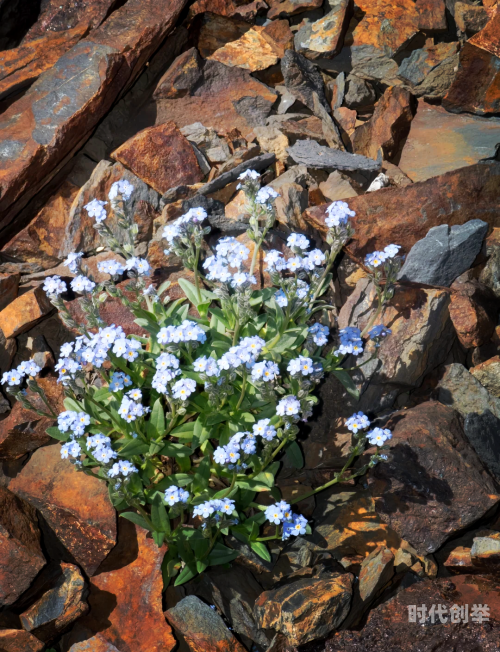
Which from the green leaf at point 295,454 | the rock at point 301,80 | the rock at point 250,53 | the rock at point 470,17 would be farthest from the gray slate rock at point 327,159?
the green leaf at point 295,454

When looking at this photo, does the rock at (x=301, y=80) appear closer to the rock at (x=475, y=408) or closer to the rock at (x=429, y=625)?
the rock at (x=475, y=408)

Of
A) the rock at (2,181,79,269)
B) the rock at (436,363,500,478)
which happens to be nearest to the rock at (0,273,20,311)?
the rock at (2,181,79,269)

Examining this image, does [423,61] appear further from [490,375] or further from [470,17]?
[490,375]

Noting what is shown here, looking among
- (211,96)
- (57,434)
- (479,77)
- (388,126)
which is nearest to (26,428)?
(57,434)

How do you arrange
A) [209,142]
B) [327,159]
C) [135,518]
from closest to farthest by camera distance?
1. [135,518]
2. [327,159]
3. [209,142]

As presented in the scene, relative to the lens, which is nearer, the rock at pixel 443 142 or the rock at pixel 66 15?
the rock at pixel 443 142

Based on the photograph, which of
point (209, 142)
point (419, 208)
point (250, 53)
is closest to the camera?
point (419, 208)

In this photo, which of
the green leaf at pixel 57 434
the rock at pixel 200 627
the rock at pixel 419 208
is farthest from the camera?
the rock at pixel 419 208
